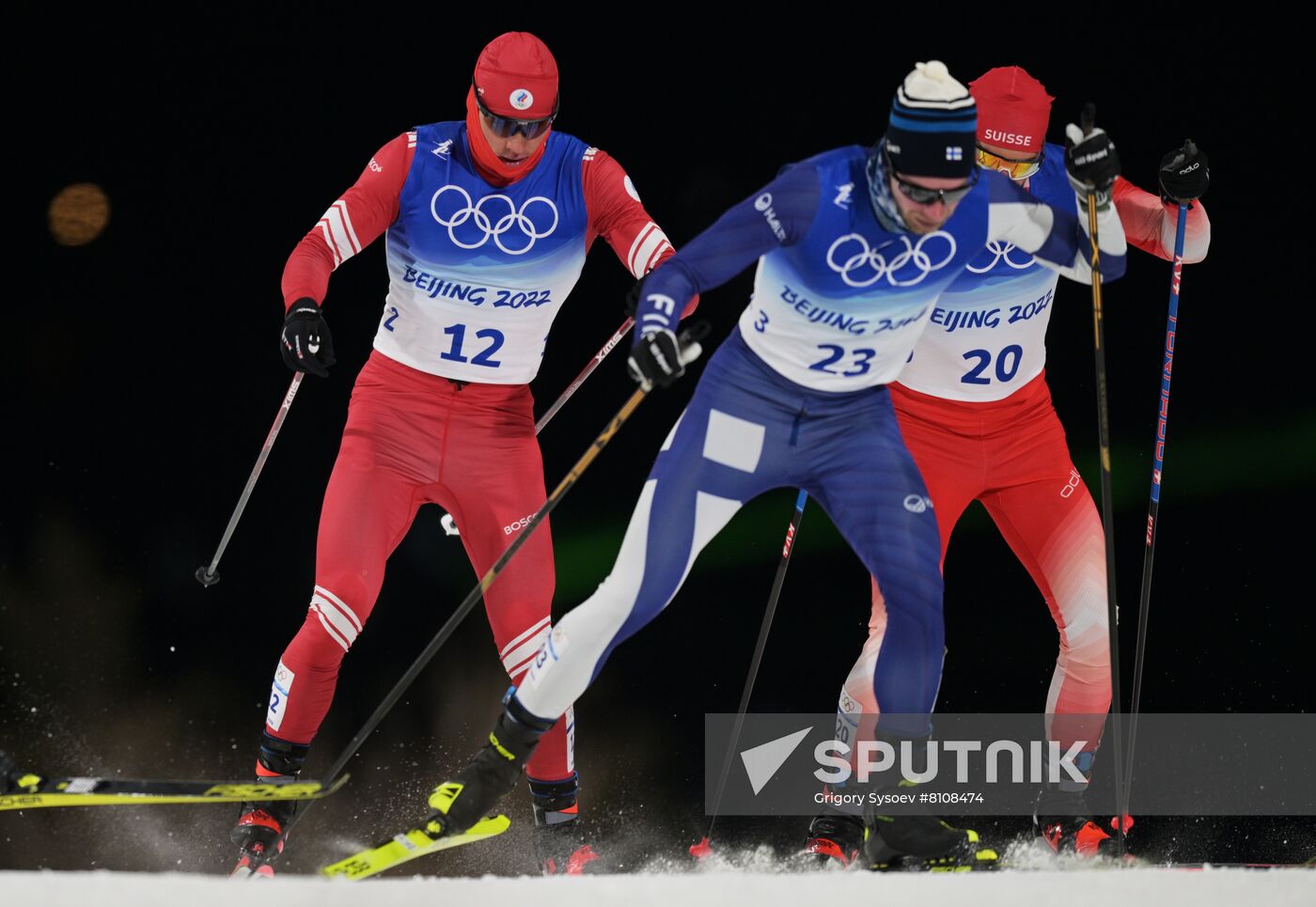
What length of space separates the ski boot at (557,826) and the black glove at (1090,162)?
1986mm

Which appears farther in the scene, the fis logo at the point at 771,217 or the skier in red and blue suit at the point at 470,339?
the skier in red and blue suit at the point at 470,339

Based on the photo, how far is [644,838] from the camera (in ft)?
18.4

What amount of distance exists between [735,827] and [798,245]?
9.49 feet

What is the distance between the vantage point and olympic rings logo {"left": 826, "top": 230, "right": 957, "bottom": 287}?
134 inches

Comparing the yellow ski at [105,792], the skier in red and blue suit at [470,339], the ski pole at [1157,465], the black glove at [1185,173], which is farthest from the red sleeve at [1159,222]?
the yellow ski at [105,792]

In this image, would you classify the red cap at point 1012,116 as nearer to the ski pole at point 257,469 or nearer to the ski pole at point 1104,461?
the ski pole at point 1104,461

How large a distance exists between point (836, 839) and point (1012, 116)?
192 centimetres

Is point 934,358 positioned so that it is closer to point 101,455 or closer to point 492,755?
point 492,755

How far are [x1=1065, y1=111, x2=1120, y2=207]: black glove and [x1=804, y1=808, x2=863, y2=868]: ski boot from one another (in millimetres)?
1747

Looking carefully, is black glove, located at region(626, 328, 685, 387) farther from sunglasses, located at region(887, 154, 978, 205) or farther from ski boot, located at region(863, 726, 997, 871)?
ski boot, located at region(863, 726, 997, 871)

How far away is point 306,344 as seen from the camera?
12.4ft

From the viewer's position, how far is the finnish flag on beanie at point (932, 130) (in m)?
3.27

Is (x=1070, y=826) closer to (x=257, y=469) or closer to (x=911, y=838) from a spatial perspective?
(x=911, y=838)

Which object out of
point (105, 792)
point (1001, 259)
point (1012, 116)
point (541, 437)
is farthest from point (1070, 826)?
point (105, 792)
